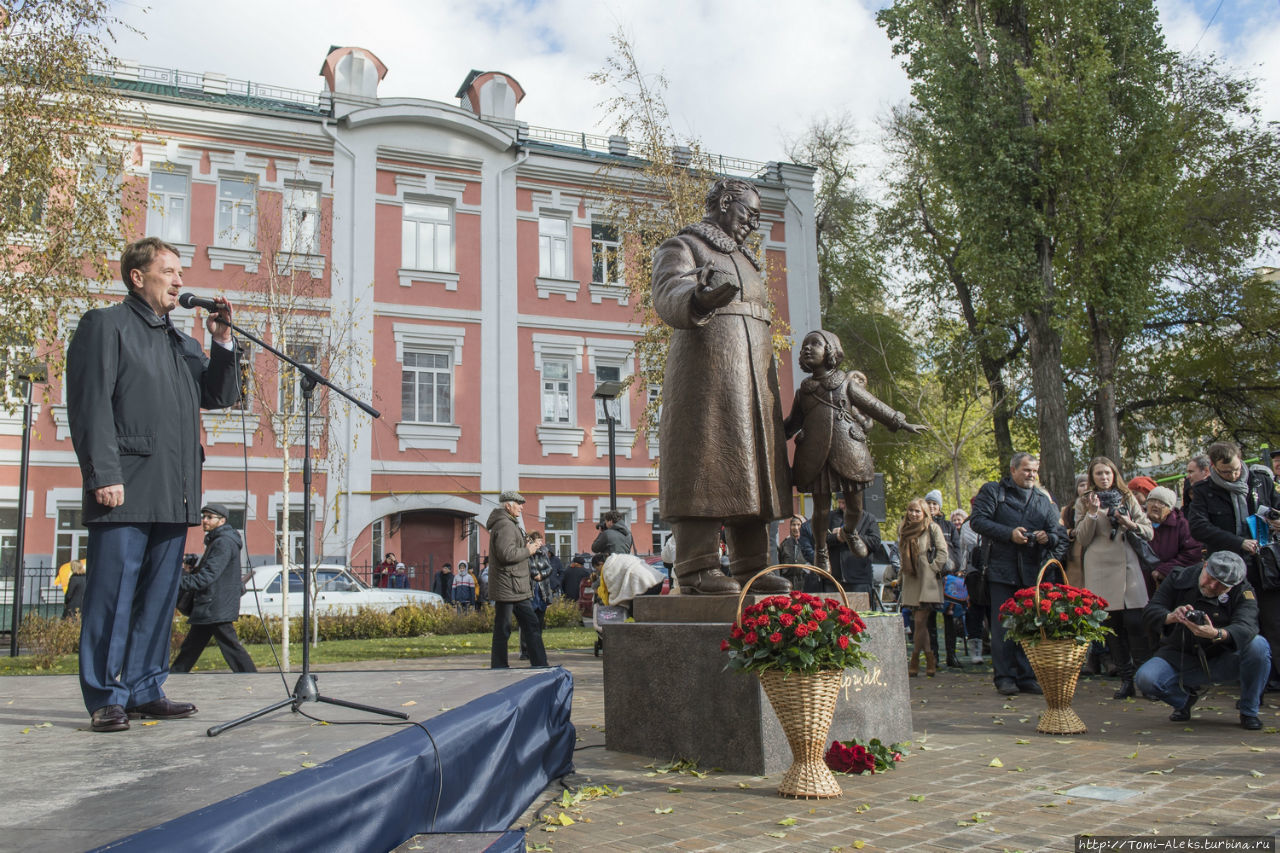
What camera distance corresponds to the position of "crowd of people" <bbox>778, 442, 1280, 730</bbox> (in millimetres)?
6867

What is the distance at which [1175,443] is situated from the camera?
28.4 m

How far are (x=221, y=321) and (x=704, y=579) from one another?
9.30 feet

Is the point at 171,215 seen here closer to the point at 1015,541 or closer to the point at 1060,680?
the point at 1015,541

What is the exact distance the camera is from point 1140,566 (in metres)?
8.91

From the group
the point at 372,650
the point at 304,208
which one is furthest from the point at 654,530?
the point at 372,650

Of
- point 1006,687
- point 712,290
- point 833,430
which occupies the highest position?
point 712,290

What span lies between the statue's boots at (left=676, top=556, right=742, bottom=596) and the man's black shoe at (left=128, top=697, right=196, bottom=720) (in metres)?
2.66

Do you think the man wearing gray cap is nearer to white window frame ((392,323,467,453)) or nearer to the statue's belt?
the statue's belt

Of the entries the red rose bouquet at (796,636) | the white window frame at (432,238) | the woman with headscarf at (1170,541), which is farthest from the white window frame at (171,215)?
the red rose bouquet at (796,636)

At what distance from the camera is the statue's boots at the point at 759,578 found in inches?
223

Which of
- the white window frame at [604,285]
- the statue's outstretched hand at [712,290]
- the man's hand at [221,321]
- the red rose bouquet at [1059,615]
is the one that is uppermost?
the white window frame at [604,285]

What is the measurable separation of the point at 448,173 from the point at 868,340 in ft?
51.9

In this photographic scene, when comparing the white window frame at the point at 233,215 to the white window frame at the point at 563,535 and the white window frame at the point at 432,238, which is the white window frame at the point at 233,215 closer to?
the white window frame at the point at 432,238

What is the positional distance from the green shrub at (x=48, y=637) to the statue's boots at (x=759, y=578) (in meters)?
9.81
